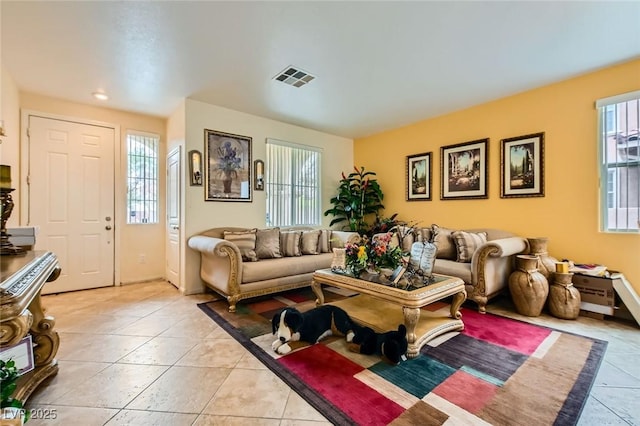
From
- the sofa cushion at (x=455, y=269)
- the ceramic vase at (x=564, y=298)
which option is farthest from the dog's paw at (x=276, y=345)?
the ceramic vase at (x=564, y=298)

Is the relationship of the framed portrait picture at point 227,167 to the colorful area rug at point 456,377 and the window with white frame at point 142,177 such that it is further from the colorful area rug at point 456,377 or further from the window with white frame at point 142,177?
the colorful area rug at point 456,377

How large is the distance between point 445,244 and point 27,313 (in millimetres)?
3904

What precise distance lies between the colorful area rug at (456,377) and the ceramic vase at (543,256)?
0.72 meters

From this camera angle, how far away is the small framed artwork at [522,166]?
346 cm

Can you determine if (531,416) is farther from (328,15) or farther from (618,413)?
(328,15)

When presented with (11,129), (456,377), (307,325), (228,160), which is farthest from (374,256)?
(11,129)

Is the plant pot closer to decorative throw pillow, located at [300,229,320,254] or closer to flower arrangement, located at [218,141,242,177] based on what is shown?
flower arrangement, located at [218,141,242,177]

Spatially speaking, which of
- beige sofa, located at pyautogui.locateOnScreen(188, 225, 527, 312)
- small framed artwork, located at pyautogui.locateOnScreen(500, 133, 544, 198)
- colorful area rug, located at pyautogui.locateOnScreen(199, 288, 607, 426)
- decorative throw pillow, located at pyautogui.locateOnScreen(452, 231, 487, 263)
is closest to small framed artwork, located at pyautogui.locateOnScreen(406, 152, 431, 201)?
beige sofa, located at pyautogui.locateOnScreen(188, 225, 527, 312)

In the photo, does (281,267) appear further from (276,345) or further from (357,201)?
(357,201)

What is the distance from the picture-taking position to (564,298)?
283 centimetres

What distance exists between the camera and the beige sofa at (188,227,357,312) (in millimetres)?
3135

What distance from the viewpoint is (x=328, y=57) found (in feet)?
9.09

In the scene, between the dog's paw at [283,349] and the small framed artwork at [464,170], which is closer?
the dog's paw at [283,349]

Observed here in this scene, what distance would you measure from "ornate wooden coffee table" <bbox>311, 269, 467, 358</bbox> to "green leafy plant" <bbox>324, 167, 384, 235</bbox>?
2.53 meters
